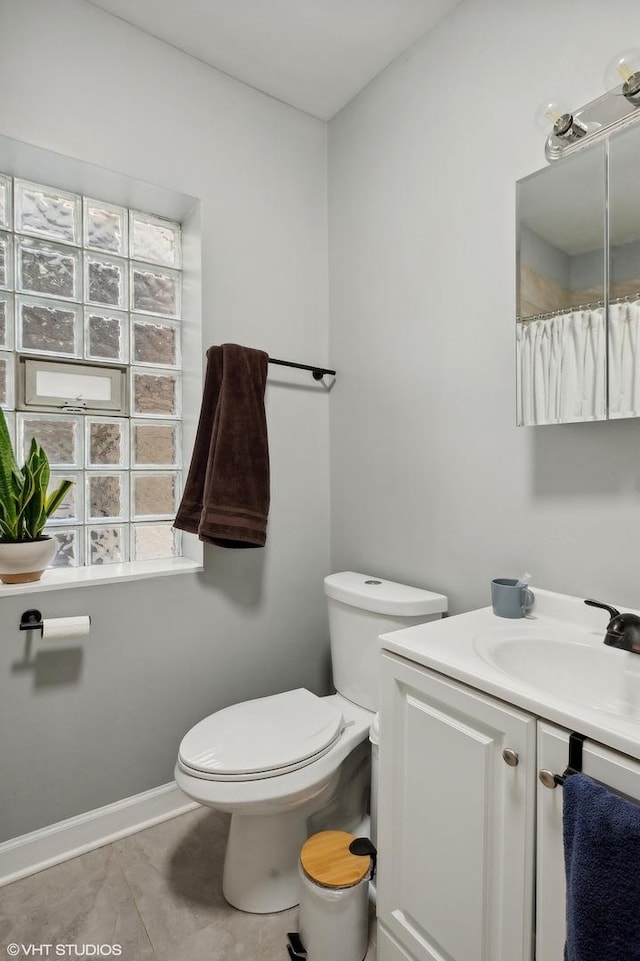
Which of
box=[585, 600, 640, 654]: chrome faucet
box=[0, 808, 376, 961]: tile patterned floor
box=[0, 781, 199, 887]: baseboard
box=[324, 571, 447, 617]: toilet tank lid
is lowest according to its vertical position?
box=[0, 808, 376, 961]: tile patterned floor

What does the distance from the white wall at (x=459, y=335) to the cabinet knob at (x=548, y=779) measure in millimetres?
529

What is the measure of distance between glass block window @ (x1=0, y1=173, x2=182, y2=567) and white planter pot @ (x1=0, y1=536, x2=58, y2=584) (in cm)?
24

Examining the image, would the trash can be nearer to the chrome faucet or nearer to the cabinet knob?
the cabinet knob

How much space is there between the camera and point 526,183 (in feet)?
4.00

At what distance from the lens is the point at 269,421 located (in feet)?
6.15

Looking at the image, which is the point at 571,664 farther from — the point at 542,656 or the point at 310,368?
the point at 310,368

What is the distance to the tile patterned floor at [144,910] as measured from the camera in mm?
1190

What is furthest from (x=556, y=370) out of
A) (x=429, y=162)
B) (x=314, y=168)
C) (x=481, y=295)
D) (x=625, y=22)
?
(x=314, y=168)

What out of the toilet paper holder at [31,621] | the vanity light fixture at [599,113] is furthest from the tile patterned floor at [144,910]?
the vanity light fixture at [599,113]

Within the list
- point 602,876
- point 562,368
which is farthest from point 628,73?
point 602,876

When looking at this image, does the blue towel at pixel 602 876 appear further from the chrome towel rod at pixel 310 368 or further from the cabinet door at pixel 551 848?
the chrome towel rod at pixel 310 368

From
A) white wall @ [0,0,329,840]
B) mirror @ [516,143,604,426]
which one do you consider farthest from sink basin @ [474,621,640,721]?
white wall @ [0,0,329,840]

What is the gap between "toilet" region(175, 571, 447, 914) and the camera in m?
1.19

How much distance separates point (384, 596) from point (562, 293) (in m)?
0.93
